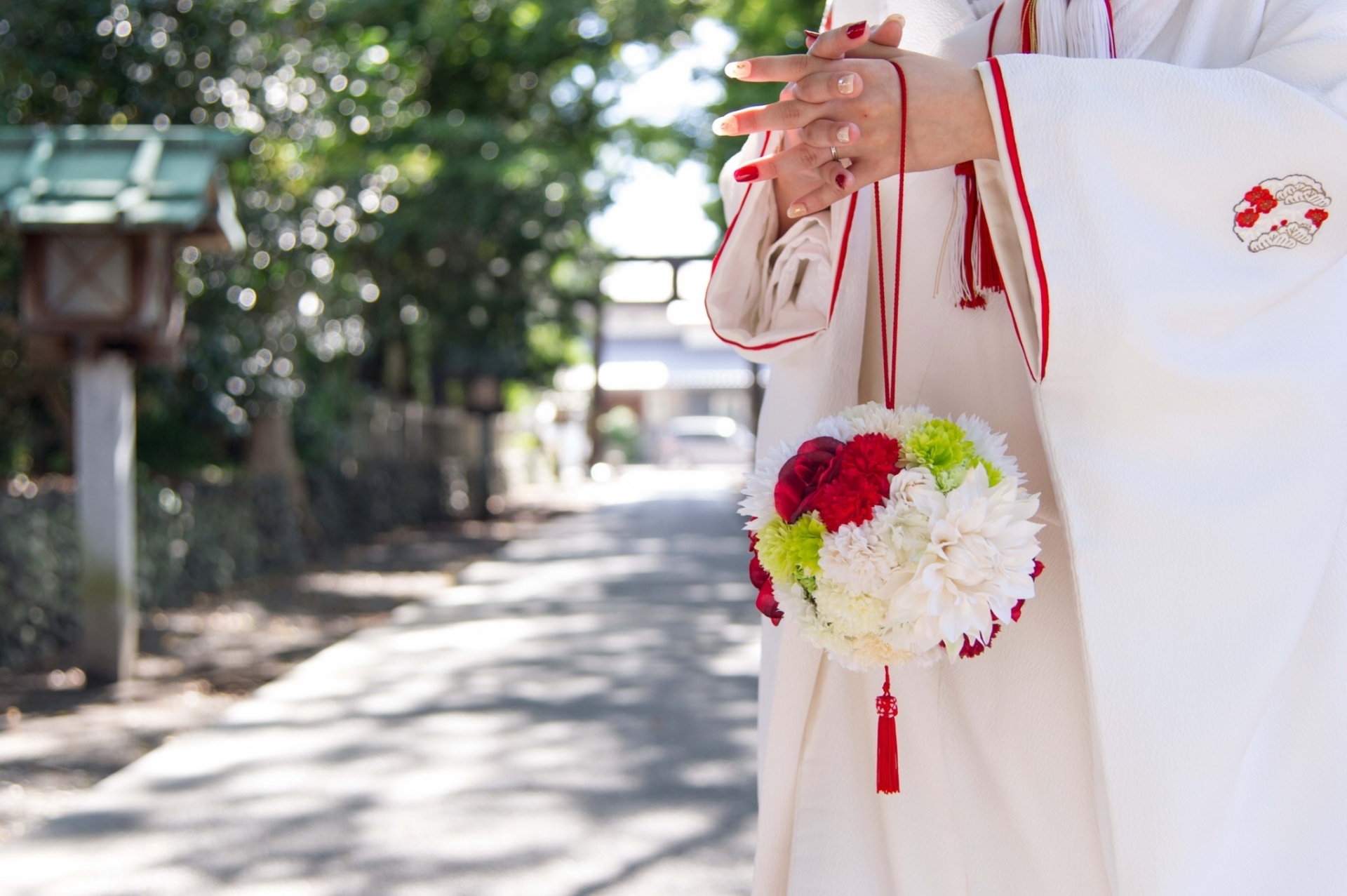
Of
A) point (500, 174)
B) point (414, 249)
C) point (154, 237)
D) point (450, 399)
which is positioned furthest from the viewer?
point (450, 399)

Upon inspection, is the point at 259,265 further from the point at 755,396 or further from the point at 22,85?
the point at 755,396

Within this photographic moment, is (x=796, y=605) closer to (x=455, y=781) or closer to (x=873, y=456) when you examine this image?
(x=873, y=456)

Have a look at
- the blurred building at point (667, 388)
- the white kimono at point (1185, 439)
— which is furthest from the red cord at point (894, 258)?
the blurred building at point (667, 388)

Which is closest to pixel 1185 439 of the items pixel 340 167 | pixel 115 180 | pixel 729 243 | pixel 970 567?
pixel 970 567

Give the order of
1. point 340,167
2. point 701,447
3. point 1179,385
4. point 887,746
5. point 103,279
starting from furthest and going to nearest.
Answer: point 701,447 → point 340,167 → point 103,279 → point 887,746 → point 1179,385

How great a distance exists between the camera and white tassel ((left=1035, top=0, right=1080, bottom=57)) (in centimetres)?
158

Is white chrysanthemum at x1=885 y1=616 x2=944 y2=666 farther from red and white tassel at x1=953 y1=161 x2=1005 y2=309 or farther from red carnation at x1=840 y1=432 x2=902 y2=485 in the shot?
red and white tassel at x1=953 y1=161 x2=1005 y2=309

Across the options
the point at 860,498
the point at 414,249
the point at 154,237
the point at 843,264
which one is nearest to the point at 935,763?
the point at 860,498

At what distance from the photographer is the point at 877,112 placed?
137 centimetres

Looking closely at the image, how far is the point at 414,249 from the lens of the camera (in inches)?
567

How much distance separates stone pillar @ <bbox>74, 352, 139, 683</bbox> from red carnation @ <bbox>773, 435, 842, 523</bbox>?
5490mm

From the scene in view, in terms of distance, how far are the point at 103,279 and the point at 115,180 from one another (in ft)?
1.60

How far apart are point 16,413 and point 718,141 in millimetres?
7075

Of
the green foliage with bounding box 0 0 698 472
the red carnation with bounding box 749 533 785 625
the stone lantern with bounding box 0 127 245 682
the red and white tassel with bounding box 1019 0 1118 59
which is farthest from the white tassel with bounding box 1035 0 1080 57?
the green foliage with bounding box 0 0 698 472
